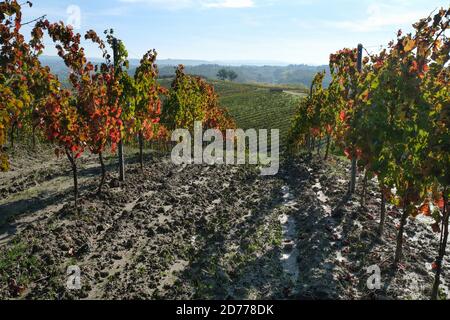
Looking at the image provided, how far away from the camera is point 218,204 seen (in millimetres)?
14008

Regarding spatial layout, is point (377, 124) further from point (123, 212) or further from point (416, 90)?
point (123, 212)

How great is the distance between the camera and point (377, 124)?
871 centimetres

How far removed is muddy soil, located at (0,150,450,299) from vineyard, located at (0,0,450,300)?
0.05m

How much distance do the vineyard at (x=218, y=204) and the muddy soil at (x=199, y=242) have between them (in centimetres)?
5

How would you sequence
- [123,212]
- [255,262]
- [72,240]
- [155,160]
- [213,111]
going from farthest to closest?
[213,111]
[155,160]
[123,212]
[72,240]
[255,262]

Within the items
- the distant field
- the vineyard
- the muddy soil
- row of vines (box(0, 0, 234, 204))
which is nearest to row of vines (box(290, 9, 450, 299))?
the vineyard

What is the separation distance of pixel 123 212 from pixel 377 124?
8200 mm

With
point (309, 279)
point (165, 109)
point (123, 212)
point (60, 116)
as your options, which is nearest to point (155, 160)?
point (165, 109)

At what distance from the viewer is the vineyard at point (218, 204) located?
8164 millimetres

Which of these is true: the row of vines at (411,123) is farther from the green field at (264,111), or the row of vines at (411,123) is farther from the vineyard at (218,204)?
the green field at (264,111)

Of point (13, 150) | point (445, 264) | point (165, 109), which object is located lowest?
point (445, 264)

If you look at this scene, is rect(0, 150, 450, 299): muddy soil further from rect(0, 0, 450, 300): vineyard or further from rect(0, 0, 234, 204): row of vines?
rect(0, 0, 234, 204): row of vines

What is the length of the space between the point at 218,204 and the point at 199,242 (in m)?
3.29

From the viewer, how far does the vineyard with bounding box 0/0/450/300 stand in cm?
816
